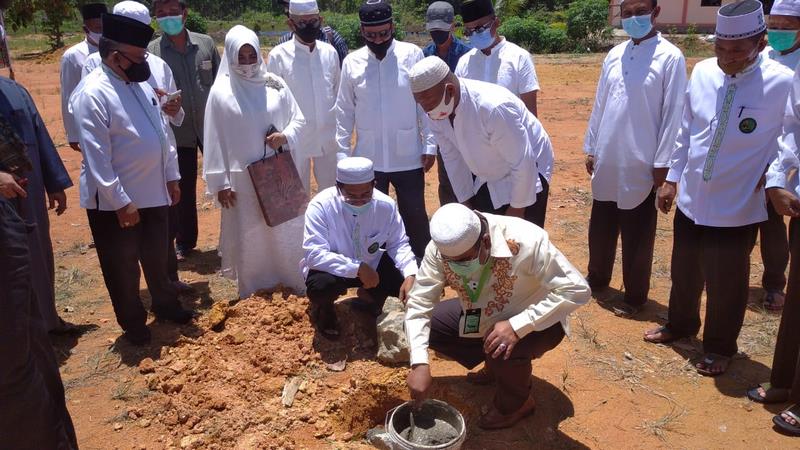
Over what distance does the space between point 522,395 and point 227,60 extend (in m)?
2.98

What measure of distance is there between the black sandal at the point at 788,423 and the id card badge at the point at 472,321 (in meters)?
1.65

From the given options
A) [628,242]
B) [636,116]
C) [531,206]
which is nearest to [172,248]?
[531,206]

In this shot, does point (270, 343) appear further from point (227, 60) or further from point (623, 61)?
point (623, 61)

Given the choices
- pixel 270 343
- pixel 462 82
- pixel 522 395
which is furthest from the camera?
pixel 270 343

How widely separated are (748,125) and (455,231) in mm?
1921

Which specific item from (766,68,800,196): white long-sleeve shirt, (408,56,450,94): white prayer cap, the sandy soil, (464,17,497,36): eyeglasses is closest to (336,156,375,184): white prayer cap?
(408,56,450,94): white prayer cap

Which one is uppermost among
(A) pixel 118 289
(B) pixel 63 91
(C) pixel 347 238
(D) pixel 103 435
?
(B) pixel 63 91

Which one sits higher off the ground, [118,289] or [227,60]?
[227,60]

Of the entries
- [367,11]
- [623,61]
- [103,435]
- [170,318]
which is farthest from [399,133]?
[103,435]

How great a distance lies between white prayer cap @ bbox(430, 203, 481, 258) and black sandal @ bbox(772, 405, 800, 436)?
76.7 inches

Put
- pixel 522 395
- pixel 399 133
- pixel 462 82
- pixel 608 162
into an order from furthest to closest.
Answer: pixel 399 133
pixel 608 162
pixel 462 82
pixel 522 395

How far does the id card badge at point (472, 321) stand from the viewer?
324 centimetres

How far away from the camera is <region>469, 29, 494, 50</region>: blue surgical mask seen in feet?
16.6

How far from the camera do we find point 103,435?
140 inches
